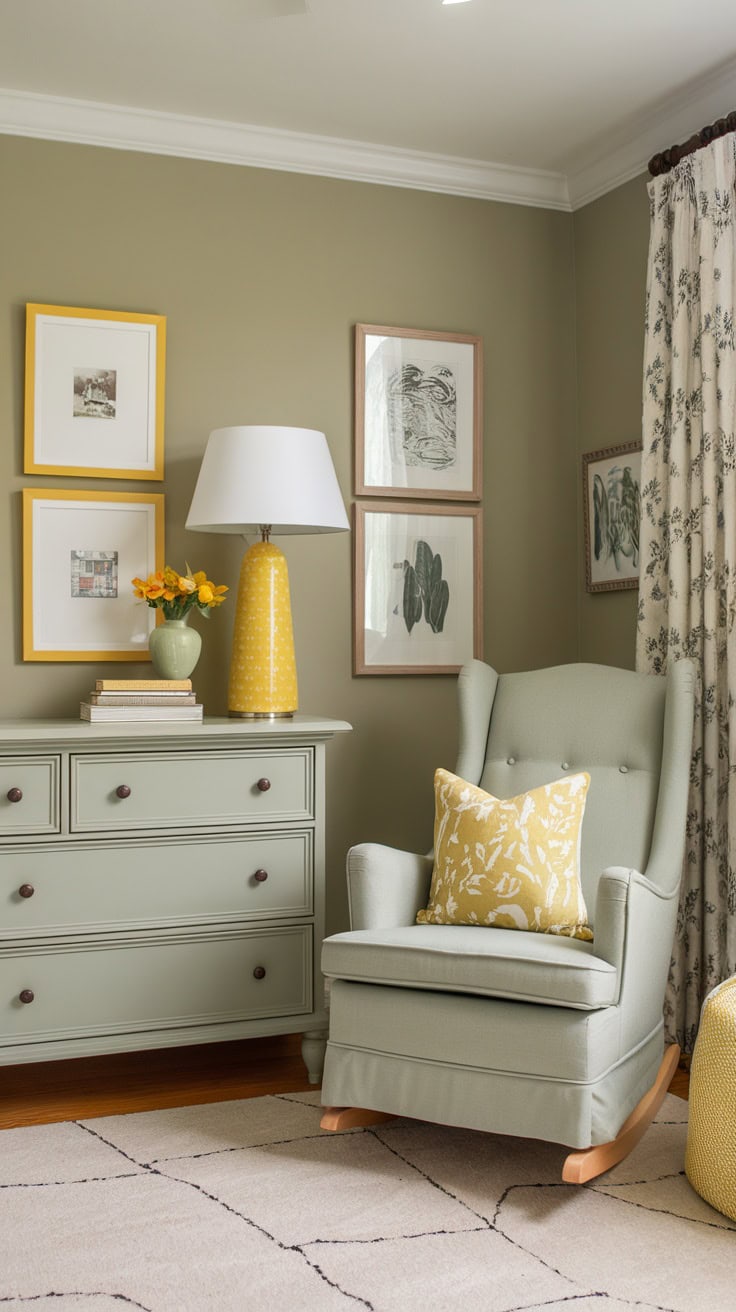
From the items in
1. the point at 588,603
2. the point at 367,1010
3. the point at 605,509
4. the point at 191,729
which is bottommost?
the point at 367,1010

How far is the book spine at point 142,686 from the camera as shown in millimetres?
2971

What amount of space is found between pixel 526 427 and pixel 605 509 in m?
0.39

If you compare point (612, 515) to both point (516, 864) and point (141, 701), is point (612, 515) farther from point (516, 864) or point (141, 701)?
point (141, 701)

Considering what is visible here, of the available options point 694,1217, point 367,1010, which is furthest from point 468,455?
point 694,1217

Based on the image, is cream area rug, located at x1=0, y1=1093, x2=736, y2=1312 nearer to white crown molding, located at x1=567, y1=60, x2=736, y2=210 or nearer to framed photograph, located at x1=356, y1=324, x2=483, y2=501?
framed photograph, located at x1=356, y1=324, x2=483, y2=501

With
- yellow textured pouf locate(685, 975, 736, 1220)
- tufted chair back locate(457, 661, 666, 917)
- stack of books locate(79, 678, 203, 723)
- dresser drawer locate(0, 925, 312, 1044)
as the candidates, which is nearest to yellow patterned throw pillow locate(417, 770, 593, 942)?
tufted chair back locate(457, 661, 666, 917)

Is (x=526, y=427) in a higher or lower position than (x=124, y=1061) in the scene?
higher

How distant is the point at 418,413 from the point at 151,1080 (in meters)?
2.09

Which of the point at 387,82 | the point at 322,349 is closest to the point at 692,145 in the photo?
the point at 387,82

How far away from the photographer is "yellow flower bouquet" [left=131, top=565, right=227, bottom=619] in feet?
10.2

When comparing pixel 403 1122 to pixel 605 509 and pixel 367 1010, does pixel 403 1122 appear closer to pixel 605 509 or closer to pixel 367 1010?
pixel 367 1010

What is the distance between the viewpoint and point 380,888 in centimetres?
271

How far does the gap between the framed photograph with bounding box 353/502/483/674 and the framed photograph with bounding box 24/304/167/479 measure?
0.69m

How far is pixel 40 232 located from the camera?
328cm
